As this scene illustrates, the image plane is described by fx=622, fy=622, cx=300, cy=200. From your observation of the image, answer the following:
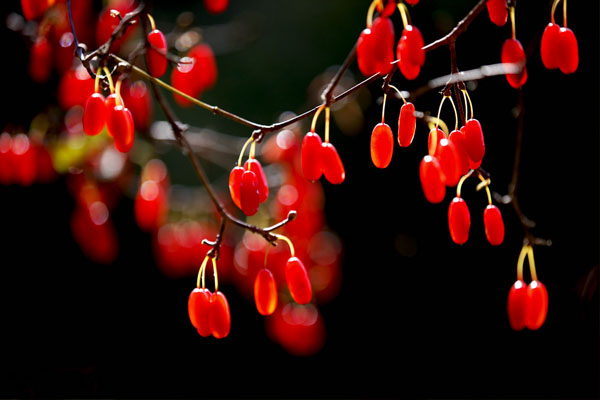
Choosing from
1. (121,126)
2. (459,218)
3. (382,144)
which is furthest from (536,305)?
(121,126)

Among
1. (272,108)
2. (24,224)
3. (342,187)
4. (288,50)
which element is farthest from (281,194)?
(24,224)

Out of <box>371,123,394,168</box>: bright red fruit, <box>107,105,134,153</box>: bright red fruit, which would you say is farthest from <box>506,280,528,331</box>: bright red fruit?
<box>107,105,134,153</box>: bright red fruit

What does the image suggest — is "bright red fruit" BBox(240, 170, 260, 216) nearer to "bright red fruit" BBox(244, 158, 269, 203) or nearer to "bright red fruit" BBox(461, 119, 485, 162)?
"bright red fruit" BBox(244, 158, 269, 203)

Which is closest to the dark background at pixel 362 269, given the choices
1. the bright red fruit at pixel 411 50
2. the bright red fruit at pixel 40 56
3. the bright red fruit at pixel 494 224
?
the bright red fruit at pixel 40 56

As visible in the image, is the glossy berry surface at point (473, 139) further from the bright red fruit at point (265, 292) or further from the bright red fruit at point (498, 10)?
the bright red fruit at point (265, 292)

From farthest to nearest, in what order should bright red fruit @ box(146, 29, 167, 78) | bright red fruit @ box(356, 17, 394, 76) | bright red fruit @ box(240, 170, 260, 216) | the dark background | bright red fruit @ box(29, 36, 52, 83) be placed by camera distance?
the dark background → bright red fruit @ box(29, 36, 52, 83) → bright red fruit @ box(146, 29, 167, 78) → bright red fruit @ box(240, 170, 260, 216) → bright red fruit @ box(356, 17, 394, 76)

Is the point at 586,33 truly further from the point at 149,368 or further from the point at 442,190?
the point at 149,368
